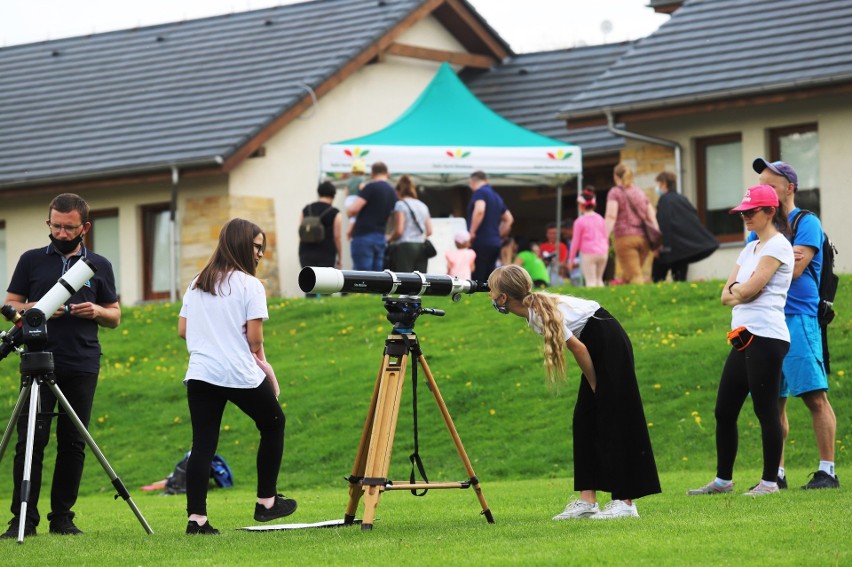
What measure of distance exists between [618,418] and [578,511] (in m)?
0.63

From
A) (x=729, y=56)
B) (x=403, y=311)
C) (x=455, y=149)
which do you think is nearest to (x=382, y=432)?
(x=403, y=311)

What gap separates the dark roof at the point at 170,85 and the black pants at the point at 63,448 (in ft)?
56.1

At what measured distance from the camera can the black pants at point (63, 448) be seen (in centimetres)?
945

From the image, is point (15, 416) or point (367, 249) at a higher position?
point (367, 249)

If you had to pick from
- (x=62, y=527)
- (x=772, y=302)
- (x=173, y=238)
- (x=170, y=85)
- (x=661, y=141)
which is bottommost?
(x=62, y=527)

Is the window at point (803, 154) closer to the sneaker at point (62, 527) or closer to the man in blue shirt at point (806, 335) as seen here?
the man in blue shirt at point (806, 335)

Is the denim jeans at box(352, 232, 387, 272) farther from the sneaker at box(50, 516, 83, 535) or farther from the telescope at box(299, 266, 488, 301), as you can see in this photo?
the telescope at box(299, 266, 488, 301)

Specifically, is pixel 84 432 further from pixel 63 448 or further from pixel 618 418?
pixel 618 418

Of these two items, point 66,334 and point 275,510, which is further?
point 66,334

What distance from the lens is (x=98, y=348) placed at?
384 inches

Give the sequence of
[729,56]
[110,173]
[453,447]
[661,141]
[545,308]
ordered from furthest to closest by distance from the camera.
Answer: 1. [110,173]
2. [729,56]
3. [661,141]
4. [453,447]
5. [545,308]

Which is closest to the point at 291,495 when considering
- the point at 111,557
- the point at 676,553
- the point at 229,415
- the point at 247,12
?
the point at 229,415

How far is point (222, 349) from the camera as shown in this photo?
8898 mm

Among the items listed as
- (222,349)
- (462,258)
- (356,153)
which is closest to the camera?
(222,349)
